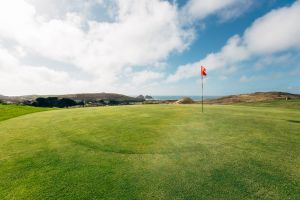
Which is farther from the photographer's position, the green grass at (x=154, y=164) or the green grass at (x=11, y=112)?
the green grass at (x=11, y=112)

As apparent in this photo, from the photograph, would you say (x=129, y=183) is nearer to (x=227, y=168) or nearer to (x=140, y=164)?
(x=140, y=164)

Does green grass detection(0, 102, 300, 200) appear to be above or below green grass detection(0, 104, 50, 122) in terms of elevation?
below

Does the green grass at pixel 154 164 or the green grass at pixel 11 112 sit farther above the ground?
the green grass at pixel 11 112

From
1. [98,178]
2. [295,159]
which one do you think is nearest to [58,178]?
[98,178]

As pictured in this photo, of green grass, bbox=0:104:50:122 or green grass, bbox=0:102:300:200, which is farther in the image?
green grass, bbox=0:104:50:122

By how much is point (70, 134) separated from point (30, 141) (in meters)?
1.43

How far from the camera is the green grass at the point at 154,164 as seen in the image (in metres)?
4.56

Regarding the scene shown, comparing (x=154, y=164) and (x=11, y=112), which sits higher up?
(x=11, y=112)

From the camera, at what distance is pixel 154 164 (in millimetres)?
5836

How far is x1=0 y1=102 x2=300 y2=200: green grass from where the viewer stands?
456 centimetres

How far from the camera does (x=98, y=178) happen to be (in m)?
5.11

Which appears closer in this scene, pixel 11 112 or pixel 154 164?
pixel 154 164

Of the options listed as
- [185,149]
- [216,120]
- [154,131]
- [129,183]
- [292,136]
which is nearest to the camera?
[129,183]

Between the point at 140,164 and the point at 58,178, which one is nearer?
the point at 58,178
